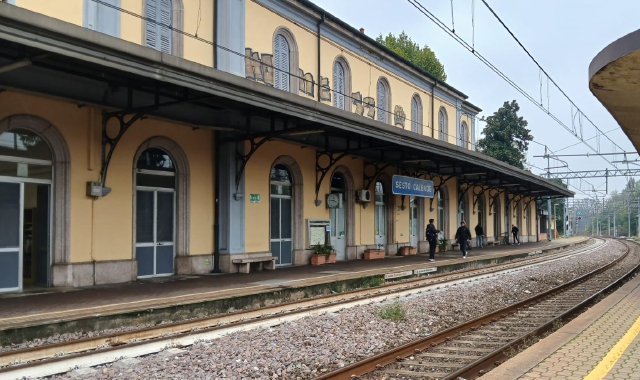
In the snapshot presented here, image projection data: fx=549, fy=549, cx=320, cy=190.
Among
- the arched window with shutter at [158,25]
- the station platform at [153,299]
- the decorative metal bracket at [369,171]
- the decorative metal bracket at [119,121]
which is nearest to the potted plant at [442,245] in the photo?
the decorative metal bracket at [369,171]

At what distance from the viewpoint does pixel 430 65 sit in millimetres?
44906

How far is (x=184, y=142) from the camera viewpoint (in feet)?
46.9

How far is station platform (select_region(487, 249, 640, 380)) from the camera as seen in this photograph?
557 centimetres

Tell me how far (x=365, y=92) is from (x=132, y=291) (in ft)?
47.7

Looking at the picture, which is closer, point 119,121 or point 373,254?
point 119,121

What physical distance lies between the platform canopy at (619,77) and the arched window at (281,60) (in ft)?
33.5

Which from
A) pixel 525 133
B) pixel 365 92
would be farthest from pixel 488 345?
pixel 525 133

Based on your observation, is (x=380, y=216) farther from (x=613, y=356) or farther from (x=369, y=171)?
(x=613, y=356)

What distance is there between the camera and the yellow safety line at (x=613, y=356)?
552 centimetres

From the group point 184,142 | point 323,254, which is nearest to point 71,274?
point 184,142

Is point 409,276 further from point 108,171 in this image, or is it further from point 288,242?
point 108,171

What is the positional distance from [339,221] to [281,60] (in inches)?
250

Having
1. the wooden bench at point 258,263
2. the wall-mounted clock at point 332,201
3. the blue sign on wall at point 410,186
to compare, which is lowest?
the wooden bench at point 258,263

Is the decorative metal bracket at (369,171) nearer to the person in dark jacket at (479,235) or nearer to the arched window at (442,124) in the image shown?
the arched window at (442,124)
